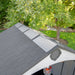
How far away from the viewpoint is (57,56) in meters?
3.86

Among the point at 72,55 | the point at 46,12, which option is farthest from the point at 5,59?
the point at 46,12

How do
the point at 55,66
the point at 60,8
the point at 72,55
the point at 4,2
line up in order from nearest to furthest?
the point at 72,55
the point at 55,66
the point at 60,8
the point at 4,2

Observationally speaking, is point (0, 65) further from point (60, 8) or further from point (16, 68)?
point (60, 8)

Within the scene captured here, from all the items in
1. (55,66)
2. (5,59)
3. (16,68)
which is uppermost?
(16,68)

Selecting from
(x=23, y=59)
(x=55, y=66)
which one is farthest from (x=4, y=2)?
(x=23, y=59)

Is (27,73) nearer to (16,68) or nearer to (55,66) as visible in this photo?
(16,68)

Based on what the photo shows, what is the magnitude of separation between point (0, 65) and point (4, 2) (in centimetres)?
1539

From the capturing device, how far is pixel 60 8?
8727mm

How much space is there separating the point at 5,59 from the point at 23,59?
0.92 m

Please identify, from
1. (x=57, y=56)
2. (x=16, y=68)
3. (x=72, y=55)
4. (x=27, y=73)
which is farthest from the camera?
(x=72, y=55)

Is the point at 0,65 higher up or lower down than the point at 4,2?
higher up

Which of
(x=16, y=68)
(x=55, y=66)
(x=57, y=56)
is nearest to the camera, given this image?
(x=16, y=68)

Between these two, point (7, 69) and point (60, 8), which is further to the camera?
point (60, 8)

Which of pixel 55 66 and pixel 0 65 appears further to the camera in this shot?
pixel 55 66
